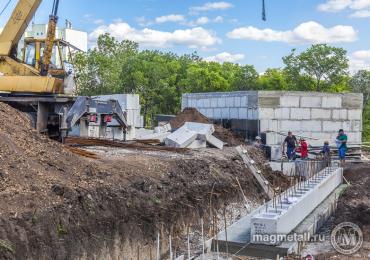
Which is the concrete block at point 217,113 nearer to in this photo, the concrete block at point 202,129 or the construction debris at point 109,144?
the concrete block at point 202,129

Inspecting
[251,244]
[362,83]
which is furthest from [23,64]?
[362,83]

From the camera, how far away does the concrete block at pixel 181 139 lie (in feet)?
49.9

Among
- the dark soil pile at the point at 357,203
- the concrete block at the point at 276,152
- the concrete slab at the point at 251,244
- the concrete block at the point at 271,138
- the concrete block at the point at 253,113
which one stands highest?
the concrete block at the point at 253,113

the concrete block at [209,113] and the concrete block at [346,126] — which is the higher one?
the concrete block at [209,113]

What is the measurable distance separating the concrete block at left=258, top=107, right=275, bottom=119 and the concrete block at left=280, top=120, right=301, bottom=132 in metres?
0.48

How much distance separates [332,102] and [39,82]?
32.4 feet

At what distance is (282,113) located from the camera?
16.7 m

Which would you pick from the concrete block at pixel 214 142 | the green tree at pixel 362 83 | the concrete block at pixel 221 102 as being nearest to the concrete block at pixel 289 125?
the concrete block at pixel 214 142

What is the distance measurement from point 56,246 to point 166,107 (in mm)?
31033

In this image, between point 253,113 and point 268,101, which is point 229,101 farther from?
point 268,101

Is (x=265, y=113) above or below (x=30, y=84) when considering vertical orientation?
below

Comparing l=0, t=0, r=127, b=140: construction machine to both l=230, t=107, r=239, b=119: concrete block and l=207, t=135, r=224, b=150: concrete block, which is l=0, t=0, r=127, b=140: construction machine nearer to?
l=207, t=135, r=224, b=150: concrete block

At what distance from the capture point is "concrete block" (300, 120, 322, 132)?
55.3ft

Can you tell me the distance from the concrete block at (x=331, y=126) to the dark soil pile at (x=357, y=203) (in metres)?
2.07
